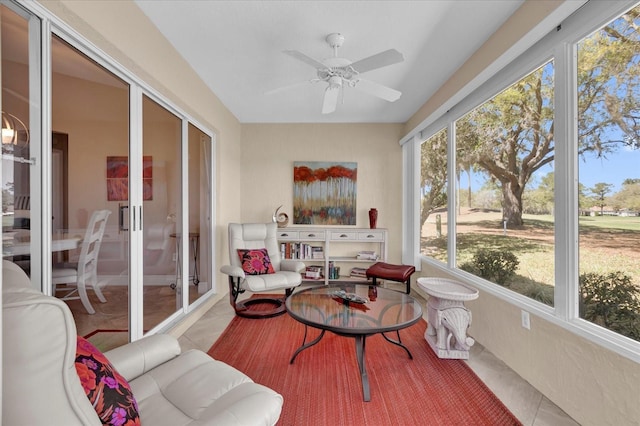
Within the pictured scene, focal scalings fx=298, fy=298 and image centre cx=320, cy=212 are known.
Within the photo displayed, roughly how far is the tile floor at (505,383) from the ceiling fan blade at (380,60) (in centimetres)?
228

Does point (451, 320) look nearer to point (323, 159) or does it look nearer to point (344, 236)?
point (344, 236)

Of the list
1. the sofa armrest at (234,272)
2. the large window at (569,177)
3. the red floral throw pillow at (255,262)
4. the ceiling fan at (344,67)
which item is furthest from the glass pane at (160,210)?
the large window at (569,177)

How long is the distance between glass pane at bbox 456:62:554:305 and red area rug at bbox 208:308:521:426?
2.78 feet

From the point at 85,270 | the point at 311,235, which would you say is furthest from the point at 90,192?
the point at 311,235

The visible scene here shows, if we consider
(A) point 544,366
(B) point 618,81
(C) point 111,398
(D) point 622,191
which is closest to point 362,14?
(B) point 618,81

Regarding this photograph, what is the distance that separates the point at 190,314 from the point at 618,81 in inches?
143

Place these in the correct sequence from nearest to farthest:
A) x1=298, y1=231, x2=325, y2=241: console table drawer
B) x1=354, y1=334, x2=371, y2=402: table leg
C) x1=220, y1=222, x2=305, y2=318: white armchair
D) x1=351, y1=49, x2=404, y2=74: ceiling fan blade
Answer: x1=354, y1=334, x2=371, y2=402: table leg → x1=351, y1=49, x2=404, y2=74: ceiling fan blade → x1=220, y1=222, x2=305, y2=318: white armchair → x1=298, y1=231, x2=325, y2=241: console table drawer

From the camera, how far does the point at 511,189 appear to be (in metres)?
2.44

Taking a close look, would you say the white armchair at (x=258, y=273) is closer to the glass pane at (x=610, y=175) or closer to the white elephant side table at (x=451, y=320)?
the white elephant side table at (x=451, y=320)

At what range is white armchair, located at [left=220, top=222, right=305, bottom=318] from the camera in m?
3.21

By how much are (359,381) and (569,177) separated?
6.07 ft

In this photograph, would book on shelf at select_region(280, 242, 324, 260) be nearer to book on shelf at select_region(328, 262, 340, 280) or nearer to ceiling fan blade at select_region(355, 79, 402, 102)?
book on shelf at select_region(328, 262, 340, 280)

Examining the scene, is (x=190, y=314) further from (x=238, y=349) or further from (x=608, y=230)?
(x=608, y=230)

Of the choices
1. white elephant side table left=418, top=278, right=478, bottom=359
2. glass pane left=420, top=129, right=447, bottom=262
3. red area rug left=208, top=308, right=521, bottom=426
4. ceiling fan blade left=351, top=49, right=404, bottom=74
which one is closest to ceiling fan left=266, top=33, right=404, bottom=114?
ceiling fan blade left=351, top=49, right=404, bottom=74
